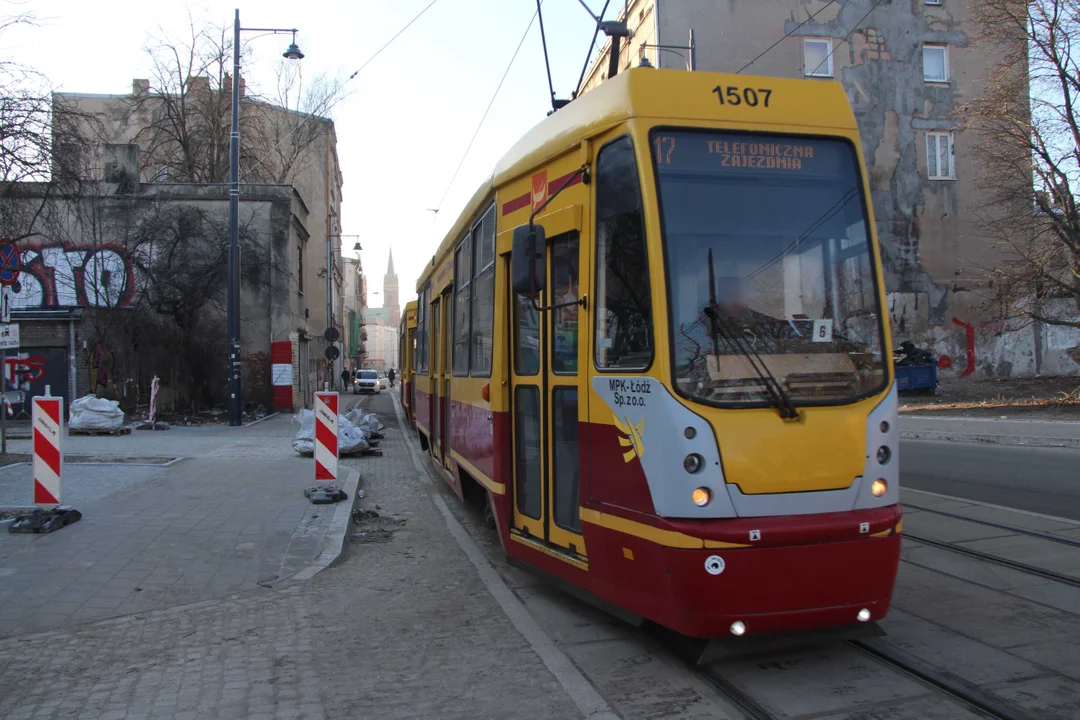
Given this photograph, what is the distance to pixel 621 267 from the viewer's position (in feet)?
15.4

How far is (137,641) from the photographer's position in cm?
526

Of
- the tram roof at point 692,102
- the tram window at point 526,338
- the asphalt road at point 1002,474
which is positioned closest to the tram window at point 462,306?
the tram window at point 526,338

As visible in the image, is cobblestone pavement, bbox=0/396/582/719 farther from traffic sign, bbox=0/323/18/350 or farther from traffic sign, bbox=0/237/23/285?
traffic sign, bbox=0/323/18/350

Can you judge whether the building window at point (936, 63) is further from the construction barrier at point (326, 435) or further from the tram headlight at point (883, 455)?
the tram headlight at point (883, 455)

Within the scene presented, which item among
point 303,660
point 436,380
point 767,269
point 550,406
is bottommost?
point 303,660

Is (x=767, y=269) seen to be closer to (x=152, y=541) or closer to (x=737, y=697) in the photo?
(x=737, y=697)

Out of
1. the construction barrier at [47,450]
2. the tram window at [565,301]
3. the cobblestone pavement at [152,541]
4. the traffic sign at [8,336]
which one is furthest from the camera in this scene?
the traffic sign at [8,336]

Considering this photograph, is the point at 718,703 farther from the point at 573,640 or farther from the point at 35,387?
the point at 35,387

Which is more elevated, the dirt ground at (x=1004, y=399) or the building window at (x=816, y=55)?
the building window at (x=816, y=55)

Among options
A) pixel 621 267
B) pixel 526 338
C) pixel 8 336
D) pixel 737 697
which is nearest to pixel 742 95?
pixel 621 267

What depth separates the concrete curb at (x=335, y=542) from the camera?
22.8ft

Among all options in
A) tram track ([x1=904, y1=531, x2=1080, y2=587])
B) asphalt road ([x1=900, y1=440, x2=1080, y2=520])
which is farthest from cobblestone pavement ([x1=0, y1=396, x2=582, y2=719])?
asphalt road ([x1=900, y1=440, x2=1080, y2=520])

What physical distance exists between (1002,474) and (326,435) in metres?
9.25

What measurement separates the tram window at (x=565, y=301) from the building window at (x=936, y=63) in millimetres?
33038
